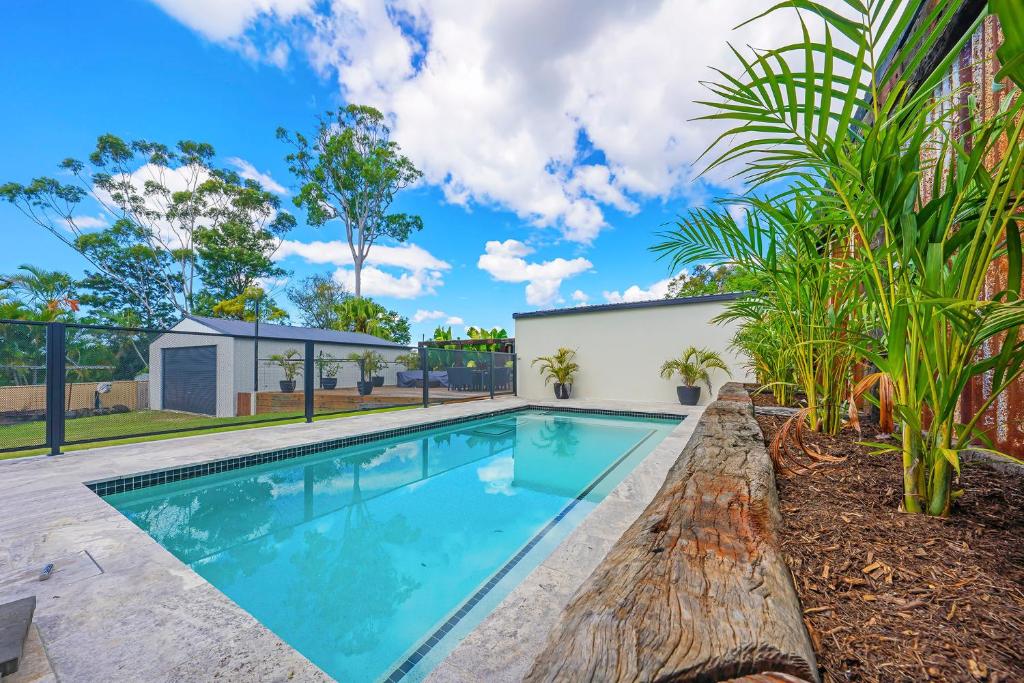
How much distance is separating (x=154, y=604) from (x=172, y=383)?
5.97 m

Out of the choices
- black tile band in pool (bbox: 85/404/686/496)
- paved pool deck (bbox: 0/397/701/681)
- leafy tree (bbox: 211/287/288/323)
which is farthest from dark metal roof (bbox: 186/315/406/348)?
paved pool deck (bbox: 0/397/701/681)

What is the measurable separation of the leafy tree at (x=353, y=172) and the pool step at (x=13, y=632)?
20971 millimetres

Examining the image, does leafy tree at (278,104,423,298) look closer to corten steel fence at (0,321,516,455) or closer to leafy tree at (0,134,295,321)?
leafy tree at (0,134,295,321)

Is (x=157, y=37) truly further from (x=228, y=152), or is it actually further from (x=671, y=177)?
(x=671, y=177)

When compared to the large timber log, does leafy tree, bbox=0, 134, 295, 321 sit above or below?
above

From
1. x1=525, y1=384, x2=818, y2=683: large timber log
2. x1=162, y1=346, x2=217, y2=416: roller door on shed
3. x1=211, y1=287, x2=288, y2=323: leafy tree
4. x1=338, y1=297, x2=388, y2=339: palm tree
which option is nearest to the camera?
x1=525, y1=384, x2=818, y2=683: large timber log

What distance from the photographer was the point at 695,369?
29.2 ft

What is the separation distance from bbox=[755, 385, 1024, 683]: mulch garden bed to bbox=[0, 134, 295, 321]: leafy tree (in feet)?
88.7

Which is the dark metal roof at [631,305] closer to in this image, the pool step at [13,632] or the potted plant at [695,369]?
the potted plant at [695,369]

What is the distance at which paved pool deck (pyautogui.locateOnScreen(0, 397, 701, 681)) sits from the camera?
126 cm

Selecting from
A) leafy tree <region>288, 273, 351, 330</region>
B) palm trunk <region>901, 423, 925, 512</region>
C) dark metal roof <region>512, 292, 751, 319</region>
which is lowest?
palm trunk <region>901, 423, 925, 512</region>

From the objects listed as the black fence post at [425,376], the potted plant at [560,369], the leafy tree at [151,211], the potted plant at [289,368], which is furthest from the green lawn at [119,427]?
the leafy tree at [151,211]

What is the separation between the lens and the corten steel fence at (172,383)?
404 cm

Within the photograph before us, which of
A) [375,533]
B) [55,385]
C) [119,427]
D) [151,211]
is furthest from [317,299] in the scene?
[375,533]
